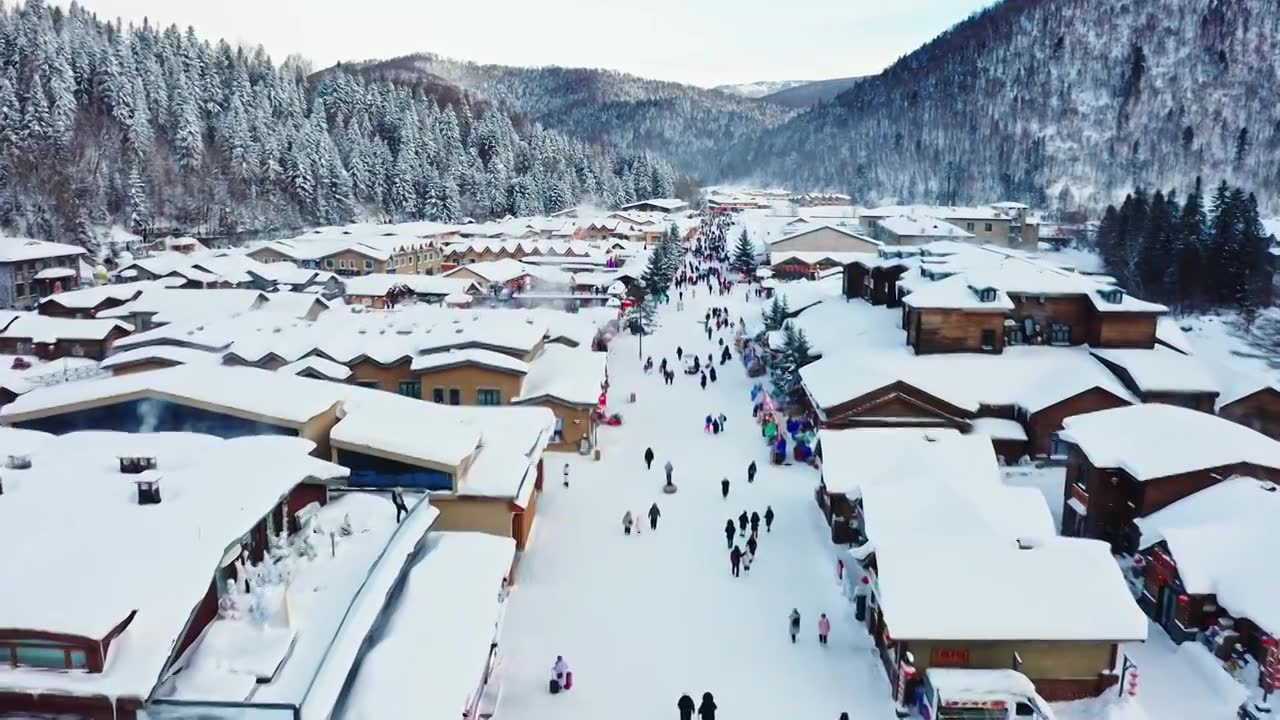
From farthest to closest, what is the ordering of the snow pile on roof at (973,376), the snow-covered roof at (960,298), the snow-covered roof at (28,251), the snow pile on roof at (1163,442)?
1. the snow-covered roof at (28,251)
2. the snow-covered roof at (960,298)
3. the snow pile on roof at (973,376)
4. the snow pile on roof at (1163,442)

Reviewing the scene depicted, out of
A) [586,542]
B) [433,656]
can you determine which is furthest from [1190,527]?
[433,656]

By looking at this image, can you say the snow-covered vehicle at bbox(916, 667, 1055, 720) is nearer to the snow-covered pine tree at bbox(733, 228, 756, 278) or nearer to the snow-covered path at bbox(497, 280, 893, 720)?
the snow-covered path at bbox(497, 280, 893, 720)

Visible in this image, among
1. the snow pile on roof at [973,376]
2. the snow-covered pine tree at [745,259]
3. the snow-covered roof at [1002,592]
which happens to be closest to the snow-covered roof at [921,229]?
the snow-covered pine tree at [745,259]

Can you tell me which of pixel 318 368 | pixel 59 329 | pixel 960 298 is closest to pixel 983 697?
pixel 960 298

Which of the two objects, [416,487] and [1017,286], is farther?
[1017,286]

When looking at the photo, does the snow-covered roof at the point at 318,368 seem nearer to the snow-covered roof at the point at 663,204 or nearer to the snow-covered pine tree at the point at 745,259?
the snow-covered pine tree at the point at 745,259

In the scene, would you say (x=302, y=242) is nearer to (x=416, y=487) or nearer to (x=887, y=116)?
(x=416, y=487)
